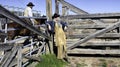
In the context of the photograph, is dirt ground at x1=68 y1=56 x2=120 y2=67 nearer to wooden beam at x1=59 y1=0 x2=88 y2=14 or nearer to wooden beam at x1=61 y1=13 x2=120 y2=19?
wooden beam at x1=61 y1=13 x2=120 y2=19

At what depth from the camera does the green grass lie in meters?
8.73

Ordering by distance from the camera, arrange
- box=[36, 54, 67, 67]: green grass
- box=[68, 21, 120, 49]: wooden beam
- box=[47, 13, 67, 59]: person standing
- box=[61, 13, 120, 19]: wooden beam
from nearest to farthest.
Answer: box=[36, 54, 67, 67]: green grass → box=[47, 13, 67, 59]: person standing → box=[68, 21, 120, 49]: wooden beam → box=[61, 13, 120, 19]: wooden beam

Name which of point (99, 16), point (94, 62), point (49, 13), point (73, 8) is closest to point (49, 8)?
point (49, 13)

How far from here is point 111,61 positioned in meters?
9.88

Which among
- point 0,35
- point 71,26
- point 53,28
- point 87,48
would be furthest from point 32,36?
point 0,35

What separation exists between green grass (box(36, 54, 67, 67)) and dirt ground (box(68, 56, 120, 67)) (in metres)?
0.43

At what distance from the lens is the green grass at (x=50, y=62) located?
8729 mm

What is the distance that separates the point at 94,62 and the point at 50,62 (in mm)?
1793

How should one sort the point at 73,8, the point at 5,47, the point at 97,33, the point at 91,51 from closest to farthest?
1. the point at 5,47
2. the point at 97,33
3. the point at 91,51
4. the point at 73,8

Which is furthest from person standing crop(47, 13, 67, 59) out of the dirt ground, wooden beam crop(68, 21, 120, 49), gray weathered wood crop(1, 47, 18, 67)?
gray weathered wood crop(1, 47, 18, 67)

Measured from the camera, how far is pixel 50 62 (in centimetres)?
890

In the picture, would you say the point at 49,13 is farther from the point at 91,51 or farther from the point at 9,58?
the point at 9,58

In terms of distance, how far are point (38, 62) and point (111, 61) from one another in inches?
105

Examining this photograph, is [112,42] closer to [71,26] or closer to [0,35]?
[71,26]
